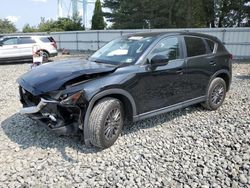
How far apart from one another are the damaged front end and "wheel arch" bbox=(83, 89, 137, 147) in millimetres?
74

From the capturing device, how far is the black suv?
3547 millimetres

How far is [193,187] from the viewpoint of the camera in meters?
3.01

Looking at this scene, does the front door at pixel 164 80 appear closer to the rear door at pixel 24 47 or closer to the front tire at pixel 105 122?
the front tire at pixel 105 122

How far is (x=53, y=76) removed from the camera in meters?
3.75

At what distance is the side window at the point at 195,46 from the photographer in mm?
4903

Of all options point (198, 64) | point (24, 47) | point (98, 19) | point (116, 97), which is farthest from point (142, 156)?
point (98, 19)

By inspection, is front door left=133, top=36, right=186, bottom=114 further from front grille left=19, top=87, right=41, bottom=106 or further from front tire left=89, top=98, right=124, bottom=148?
front grille left=19, top=87, right=41, bottom=106

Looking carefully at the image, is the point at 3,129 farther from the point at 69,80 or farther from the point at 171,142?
the point at 171,142

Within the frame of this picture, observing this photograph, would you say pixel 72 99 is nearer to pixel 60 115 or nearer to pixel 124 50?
pixel 60 115

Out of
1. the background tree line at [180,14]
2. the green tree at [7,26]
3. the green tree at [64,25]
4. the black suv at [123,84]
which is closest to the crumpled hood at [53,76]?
the black suv at [123,84]

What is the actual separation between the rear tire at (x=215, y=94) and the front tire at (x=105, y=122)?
2.23 metres

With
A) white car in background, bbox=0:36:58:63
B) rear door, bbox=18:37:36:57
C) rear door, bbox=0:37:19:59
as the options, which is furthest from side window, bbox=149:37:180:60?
rear door, bbox=0:37:19:59

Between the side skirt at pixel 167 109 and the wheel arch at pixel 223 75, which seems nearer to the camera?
the side skirt at pixel 167 109

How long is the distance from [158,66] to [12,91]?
477 cm
